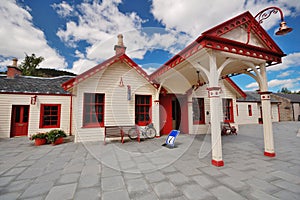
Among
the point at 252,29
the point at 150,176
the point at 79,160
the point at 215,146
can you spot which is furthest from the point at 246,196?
the point at 252,29

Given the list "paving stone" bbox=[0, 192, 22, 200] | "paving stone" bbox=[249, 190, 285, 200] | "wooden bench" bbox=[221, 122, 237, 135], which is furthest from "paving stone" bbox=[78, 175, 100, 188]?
"wooden bench" bbox=[221, 122, 237, 135]

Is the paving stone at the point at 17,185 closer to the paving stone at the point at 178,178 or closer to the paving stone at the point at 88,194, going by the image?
the paving stone at the point at 88,194

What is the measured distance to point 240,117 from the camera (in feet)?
47.9

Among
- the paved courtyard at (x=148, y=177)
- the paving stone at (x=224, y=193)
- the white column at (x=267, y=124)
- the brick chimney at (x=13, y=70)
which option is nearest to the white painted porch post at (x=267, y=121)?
the white column at (x=267, y=124)

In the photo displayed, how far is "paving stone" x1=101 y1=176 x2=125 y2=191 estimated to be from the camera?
7.52ft

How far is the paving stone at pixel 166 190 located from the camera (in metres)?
2.06

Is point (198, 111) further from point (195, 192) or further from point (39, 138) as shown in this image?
point (39, 138)

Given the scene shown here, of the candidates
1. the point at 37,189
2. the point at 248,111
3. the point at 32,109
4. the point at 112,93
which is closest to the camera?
the point at 37,189

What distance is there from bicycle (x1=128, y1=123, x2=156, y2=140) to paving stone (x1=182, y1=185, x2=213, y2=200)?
420 cm

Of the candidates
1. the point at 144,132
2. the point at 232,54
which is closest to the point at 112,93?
the point at 144,132

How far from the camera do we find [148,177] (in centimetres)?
267

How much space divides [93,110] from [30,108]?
4473 mm

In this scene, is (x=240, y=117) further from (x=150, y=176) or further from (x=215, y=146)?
(x=150, y=176)

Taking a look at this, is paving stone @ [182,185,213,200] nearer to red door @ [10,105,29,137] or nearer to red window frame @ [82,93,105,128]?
red window frame @ [82,93,105,128]
